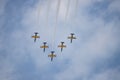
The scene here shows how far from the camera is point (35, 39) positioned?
123m

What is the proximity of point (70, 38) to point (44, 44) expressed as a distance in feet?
27.1

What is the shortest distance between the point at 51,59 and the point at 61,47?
469cm

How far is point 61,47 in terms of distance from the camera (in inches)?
4852

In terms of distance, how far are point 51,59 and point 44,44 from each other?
504 centimetres

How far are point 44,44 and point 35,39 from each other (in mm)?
3537

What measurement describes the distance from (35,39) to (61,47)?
8070mm

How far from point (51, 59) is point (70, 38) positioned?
8.51 m

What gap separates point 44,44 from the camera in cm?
12475

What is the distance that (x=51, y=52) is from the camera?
124000 mm

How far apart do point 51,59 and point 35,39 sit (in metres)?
7.66

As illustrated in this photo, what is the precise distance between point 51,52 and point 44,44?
328cm
